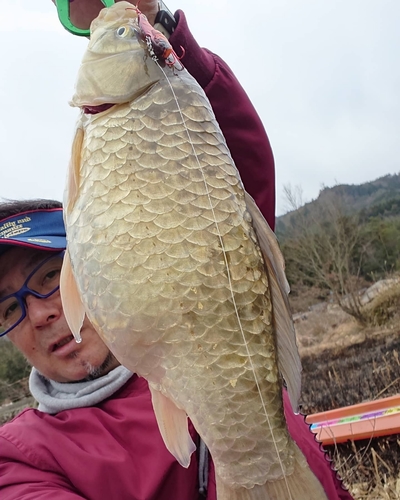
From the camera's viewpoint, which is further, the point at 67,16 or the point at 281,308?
→ the point at 67,16

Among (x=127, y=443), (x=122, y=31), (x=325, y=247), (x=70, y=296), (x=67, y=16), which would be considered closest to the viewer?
(x=70, y=296)

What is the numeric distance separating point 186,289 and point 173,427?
369 millimetres

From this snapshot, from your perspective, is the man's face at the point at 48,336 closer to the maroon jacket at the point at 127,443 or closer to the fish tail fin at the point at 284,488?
the maroon jacket at the point at 127,443

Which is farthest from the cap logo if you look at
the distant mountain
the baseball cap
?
the distant mountain

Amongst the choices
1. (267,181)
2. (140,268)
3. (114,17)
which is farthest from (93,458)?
(114,17)

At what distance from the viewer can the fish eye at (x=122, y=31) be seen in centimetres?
144

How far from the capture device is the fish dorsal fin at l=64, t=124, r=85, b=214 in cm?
133

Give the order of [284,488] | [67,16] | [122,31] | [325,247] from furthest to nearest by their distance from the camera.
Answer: [325,247] < [67,16] < [122,31] < [284,488]

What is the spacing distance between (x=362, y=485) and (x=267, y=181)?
320 centimetres

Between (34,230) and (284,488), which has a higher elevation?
(34,230)

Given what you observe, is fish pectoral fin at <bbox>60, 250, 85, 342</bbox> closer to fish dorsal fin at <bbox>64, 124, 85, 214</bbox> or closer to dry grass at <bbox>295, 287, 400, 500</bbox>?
fish dorsal fin at <bbox>64, 124, 85, 214</bbox>

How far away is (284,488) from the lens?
119 cm

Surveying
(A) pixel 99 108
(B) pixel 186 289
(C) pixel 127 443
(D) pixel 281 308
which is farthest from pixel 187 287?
(C) pixel 127 443

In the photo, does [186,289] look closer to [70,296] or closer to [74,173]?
[70,296]
